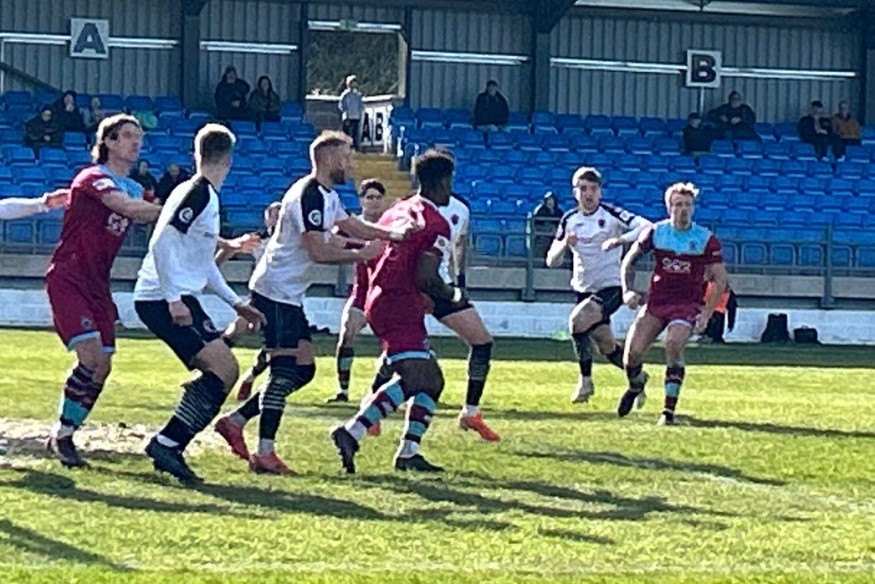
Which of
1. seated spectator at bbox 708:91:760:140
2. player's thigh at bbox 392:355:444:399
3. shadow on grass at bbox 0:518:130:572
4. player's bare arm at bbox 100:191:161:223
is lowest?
shadow on grass at bbox 0:518:130:572

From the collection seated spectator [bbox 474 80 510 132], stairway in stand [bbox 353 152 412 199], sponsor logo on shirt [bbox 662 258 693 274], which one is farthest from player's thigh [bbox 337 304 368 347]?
seated spectator [bbox 474 80 510 132]

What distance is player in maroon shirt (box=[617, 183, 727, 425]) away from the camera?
16844 millimetres

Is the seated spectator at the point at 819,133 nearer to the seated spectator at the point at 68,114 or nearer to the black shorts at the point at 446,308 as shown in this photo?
the seated spectator at the point at 68,114

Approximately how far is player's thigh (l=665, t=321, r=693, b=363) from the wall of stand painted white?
14.4 m

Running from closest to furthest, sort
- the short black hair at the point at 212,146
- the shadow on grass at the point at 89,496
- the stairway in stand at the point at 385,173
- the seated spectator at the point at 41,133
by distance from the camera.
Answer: the shadow on grass at the point at 89,496, the short black hair at the point at 212,146, the seated spectator at the point at 41,133, the stairway in stand at the point at 385,173

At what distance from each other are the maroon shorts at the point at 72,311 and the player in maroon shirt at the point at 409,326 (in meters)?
1.61

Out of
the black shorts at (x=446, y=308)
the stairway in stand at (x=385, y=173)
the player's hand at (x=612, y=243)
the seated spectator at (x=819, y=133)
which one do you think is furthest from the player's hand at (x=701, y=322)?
the seated spectator at (x=819, y=133)

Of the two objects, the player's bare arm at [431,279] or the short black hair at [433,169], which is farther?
the short black hair at [433,169]

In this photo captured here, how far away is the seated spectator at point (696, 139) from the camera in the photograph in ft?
133

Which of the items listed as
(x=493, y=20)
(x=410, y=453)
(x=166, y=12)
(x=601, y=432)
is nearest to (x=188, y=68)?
(x=166, y=12)

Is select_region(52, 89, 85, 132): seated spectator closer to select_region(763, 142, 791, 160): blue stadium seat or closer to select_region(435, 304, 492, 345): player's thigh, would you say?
select_region(763, 142, 791, 160): blue stadium seat

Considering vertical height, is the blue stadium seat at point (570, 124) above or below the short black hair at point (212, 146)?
above

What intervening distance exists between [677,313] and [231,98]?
2287 centimetres

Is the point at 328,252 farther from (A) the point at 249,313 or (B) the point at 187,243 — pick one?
(B) the point at 187,243
